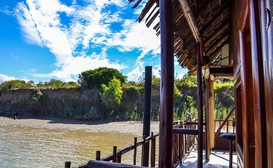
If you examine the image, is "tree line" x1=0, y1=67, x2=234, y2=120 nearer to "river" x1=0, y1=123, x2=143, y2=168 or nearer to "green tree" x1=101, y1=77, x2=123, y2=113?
"green tree" x1=101, y1=77, x2=123, y2=113

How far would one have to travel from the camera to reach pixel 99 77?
931 inches

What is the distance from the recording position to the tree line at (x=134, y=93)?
16.4m

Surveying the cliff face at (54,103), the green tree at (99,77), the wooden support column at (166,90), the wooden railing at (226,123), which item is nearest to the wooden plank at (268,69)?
the wooden support column at (166,90)

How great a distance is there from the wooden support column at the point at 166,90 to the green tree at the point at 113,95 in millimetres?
19176

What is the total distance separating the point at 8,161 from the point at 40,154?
130cm

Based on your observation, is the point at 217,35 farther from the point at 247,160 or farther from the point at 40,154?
the point at 40,154

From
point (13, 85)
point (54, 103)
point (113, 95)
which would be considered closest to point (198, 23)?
point (113, 95)

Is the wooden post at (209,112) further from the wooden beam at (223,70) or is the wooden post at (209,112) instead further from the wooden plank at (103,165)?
the wooden plank at (103,165)

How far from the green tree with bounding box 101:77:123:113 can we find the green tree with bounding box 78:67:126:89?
2273mm

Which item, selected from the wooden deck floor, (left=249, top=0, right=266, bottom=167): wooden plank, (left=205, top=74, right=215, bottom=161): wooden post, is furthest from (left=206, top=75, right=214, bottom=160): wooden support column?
(left=249, top=0, right=266, bottom=167): wooden plank

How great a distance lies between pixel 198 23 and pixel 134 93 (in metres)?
17.2

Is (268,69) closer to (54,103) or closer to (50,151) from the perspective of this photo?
(50,151)

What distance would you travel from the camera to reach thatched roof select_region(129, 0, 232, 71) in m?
2.91

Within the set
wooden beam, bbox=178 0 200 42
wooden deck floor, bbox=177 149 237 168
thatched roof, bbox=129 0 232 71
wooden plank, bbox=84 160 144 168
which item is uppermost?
thatched roof, bbox=129 0 232 71
